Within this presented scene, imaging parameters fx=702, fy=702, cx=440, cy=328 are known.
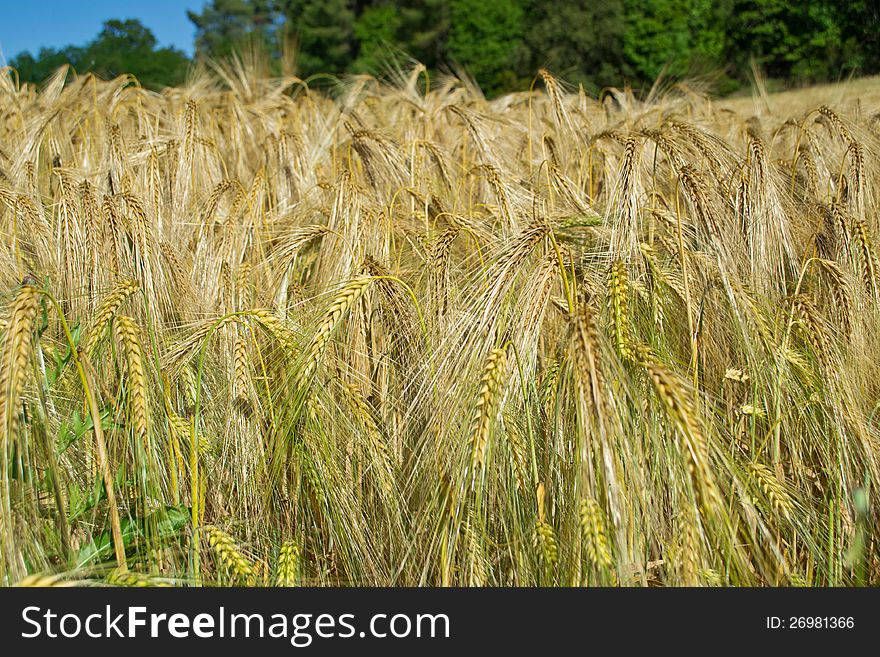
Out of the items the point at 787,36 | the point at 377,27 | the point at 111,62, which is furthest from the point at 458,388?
the point at 377,27

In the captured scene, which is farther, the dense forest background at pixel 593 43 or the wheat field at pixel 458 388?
the dense forest background at pixel 593 43

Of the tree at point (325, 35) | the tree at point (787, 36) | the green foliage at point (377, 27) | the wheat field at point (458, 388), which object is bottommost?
the wheat field at point (458, 388)

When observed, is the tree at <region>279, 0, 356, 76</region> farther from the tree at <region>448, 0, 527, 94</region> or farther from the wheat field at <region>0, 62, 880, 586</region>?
the wheat field at <region>0, 62, 880, 586</region>

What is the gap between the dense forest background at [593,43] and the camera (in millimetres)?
10633

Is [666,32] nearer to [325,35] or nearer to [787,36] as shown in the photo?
[787,36]

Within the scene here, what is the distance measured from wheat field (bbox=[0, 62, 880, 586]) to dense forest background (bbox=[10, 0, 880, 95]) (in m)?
2.57

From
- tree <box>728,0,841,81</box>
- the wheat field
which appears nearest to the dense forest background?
tree <box>728,0,841,81</box>

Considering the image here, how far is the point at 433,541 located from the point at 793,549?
0.77 m

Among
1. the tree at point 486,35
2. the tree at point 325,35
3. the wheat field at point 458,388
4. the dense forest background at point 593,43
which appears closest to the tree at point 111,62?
the dense forest background at point 593,43

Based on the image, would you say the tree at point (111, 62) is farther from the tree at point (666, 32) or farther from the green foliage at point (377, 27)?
the tree at point (666, 32)

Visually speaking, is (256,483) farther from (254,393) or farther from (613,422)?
(613,422)

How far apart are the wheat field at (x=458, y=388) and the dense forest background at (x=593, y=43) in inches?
101

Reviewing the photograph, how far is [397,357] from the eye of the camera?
1.82 meters

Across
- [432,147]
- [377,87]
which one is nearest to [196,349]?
[432,147]
